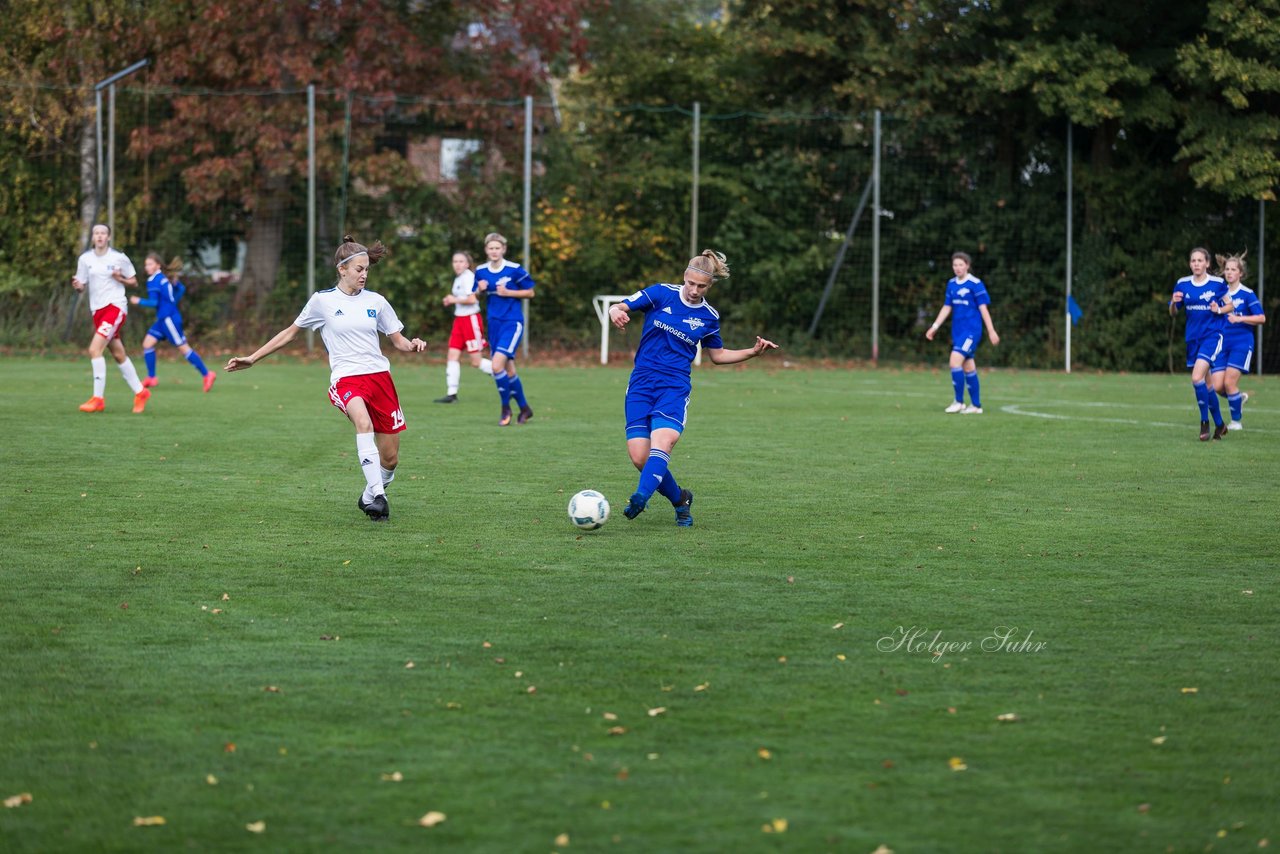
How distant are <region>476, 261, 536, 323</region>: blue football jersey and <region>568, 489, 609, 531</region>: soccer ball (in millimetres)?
7847

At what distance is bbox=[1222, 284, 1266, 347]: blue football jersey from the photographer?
49.5 feet

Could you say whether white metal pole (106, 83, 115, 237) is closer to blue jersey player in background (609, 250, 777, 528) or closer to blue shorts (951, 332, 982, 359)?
blue shorts (951, 332, 982, 359)

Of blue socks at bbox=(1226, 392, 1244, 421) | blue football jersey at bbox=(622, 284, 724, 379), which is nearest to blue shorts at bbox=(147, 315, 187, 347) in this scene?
blue football jersey at bbox=(622, 284, 724, 379)

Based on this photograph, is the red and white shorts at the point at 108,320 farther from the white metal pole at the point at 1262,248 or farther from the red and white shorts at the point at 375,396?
the white metal pole at the point at 1262,248

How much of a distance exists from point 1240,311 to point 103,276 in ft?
39.3

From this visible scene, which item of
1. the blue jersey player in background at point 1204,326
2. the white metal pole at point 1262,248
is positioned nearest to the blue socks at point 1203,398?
the blue jersey player in background at point 1204,326

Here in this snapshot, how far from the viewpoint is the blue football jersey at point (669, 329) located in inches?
374

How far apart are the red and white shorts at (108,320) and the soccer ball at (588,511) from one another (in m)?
9.01

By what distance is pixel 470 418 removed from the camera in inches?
653

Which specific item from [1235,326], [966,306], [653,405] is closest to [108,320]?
[653,405]

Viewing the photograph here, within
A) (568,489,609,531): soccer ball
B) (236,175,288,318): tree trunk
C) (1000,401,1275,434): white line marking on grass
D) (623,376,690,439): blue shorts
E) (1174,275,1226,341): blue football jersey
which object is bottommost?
(568,489,609,531): soccer ball

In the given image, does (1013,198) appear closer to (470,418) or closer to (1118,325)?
(1118,325)

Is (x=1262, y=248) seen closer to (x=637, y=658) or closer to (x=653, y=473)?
(x=653, y=473)

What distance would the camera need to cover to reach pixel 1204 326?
1528cm
